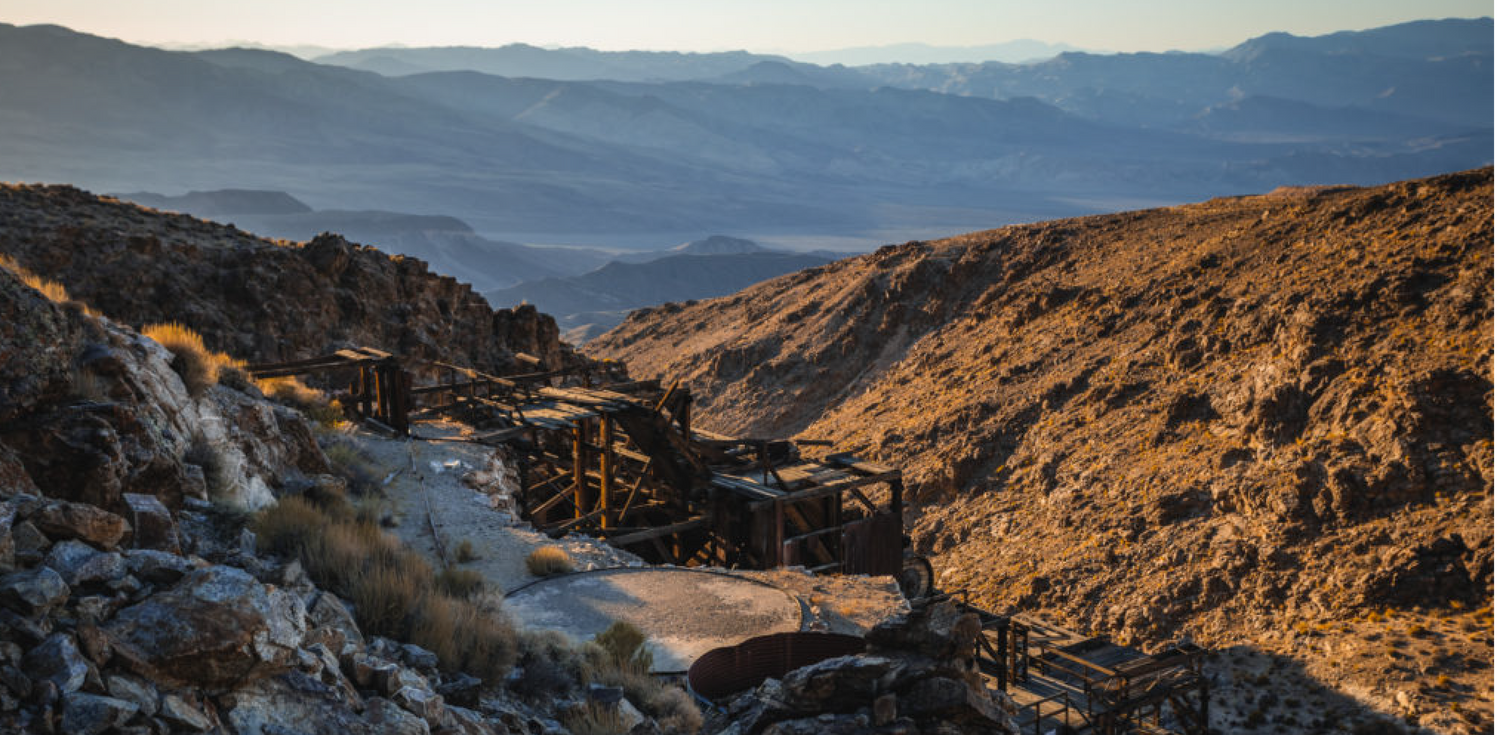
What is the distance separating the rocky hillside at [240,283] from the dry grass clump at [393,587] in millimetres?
19078

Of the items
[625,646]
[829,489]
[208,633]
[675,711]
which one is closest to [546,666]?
[675,711]

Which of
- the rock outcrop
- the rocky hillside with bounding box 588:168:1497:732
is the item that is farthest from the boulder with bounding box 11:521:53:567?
the rocky hillside with bounding box 588:168:1497:732

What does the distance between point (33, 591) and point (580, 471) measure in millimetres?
13370

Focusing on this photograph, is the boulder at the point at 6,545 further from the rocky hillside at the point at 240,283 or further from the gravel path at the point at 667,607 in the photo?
the rocky hillside at the point at 240,283

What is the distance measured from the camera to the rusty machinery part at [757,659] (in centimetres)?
1050

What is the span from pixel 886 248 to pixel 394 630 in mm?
45324

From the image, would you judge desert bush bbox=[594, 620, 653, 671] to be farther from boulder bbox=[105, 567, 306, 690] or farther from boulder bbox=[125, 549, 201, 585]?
boulder bbox=[125, 549, 201, 585]

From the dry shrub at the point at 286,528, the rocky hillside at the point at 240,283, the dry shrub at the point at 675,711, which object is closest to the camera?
the dry shrub at the point at 675,711

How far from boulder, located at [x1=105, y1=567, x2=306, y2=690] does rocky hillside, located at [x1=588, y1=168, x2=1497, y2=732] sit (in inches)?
598

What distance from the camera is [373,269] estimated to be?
34.0 m

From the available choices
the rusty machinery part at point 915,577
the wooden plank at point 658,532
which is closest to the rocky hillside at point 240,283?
the wooden plank at point 658,532

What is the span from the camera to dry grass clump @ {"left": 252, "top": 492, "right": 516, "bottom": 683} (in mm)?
9273

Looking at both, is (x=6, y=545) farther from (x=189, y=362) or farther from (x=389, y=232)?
(x=389, y=232)

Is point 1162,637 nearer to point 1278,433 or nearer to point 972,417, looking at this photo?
point 1278,433
